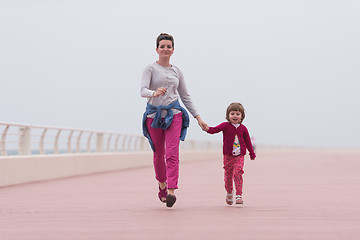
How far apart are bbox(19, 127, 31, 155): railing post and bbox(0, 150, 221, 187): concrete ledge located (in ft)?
0.97

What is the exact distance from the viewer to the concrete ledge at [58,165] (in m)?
13.8

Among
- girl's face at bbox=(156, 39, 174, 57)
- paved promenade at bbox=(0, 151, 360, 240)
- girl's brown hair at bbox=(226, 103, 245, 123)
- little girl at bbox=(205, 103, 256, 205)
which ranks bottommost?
paved promenade at bbox=(0, 151, 360, 240)

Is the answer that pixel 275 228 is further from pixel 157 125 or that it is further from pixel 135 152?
pixel 135 152

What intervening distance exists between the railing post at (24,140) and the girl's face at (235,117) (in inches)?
314

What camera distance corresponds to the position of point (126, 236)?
227 inches

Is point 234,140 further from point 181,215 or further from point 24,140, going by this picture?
point 24,140

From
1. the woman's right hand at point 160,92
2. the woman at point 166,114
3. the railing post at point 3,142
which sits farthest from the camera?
the railing post at point 3,142

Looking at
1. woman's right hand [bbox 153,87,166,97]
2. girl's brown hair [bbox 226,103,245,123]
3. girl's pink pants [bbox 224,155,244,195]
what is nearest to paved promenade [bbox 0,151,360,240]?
girl's pink pants [bbox 224,155,244,195]

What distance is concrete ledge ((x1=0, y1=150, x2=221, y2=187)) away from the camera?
1379 cm

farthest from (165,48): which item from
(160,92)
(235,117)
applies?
(235,117)

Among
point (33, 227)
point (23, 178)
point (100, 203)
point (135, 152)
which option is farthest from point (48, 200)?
point (135, 152)

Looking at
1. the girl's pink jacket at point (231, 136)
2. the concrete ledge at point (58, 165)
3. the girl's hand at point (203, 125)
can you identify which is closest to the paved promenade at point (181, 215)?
the girl's pink jacket at point (231, 136)

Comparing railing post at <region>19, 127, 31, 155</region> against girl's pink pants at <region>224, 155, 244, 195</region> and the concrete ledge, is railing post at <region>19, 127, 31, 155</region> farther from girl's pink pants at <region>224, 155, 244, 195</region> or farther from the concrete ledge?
girl's pink pants at <region>224, 155, 244, 195</region>

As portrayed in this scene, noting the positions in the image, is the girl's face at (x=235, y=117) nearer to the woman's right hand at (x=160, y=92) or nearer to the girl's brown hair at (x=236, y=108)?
the girl's brown hair at (x=236, y=108)
